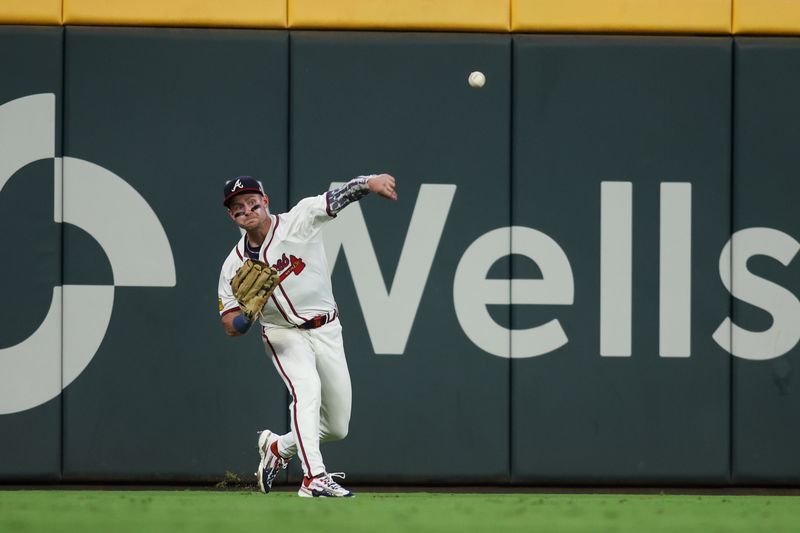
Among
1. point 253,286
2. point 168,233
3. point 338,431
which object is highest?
point 168,233

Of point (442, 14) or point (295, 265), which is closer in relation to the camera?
point (295, 265)

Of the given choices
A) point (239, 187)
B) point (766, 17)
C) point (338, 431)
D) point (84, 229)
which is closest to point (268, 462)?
point (338, 431)

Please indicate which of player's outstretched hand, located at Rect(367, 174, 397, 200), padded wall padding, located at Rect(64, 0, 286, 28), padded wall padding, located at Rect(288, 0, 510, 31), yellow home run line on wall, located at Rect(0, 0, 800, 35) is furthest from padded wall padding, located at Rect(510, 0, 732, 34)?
player's outstretched hand, located at Rect(367, 174, 397, 200)

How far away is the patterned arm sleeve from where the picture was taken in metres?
6.15

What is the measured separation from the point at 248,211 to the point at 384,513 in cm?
168

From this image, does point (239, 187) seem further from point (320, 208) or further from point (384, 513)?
point (384, 513)

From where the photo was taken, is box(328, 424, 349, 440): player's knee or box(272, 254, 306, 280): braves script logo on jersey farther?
box(328, 424, 349, 440): player's knee

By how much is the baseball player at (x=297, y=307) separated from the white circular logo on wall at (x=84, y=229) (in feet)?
4.33

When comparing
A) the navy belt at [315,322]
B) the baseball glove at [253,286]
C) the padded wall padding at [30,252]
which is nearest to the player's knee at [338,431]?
the navy belt at [315,322]

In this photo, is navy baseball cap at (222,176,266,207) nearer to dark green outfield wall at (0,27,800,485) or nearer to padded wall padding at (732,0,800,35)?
dark green outfield wall at (0,27,800,485)

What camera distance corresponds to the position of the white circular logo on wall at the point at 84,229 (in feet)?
25.1

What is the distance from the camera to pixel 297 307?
6.48 m

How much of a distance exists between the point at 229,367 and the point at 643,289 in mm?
2483

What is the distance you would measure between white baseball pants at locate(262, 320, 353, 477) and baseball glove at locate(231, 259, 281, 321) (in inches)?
10.8
